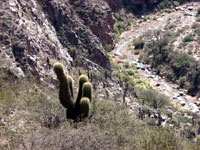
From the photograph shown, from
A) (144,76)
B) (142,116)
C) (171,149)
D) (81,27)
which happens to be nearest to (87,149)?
(171,149)

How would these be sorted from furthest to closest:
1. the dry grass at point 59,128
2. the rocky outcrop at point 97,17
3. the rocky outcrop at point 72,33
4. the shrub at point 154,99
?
1. the rocky outcrop at point 97,17
2. the rocky outcrop at point 72,33
3. the shrub at point 154,99
4. the dry grass at point 59,128

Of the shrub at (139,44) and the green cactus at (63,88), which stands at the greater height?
the green cactus at (63,88)

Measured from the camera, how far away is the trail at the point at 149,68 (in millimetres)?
28359

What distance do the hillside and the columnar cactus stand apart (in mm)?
233

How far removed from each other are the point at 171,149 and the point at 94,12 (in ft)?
83.9

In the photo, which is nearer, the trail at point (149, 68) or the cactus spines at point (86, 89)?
the cactus spines at point (86, 89)

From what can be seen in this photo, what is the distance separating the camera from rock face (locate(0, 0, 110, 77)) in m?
17.8

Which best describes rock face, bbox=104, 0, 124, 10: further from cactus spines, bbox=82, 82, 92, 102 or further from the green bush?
cactus spines, bbox=82, 82, 92, 102

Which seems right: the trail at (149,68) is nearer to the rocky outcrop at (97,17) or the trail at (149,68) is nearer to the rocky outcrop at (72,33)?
the rocky outcrop at (97,17)

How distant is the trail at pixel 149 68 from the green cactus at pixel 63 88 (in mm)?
16832

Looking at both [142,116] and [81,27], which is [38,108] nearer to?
[142,116]

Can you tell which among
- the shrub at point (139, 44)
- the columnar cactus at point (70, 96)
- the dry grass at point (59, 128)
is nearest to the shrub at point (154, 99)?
the dry grass at point (59, 128)

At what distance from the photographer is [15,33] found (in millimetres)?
18469

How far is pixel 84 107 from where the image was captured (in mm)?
12383
